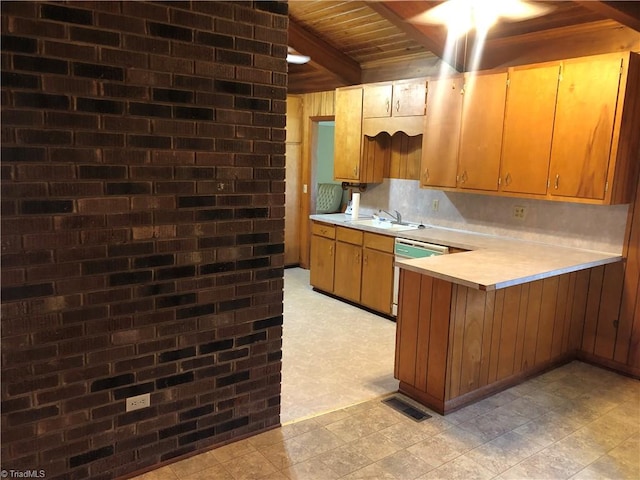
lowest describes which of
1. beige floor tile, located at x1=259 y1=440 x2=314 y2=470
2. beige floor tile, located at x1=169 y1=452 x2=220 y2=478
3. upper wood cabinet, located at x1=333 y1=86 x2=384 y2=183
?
beige floor tile, located at x1=259 y1=440 x2=314 y2=470

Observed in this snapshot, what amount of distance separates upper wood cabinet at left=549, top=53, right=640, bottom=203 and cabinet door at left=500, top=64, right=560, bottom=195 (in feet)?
0.25

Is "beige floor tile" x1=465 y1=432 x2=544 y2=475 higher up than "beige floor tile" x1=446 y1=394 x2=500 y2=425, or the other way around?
"beige floor tile" x1=446 y1=394 x2=500 y2=425

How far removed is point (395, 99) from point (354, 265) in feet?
5.61

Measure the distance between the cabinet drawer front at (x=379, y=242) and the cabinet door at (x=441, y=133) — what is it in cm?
63

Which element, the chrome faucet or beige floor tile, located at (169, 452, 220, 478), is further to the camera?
the chrome faucet

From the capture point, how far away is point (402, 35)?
480 cm

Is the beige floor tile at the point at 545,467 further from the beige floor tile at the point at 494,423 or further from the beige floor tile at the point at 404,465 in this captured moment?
the beige floor tile at the point at 404,465

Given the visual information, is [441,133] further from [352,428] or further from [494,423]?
[352,428]

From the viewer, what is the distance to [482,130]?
159 inches

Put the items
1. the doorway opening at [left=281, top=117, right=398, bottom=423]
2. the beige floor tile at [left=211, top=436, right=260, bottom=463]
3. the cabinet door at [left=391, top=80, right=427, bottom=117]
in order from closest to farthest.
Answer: the beige floor tile at [left=211, top=436, right=260, bottom=463] → the doorway opening at [left=281, top=117, right=398, bottom=423] → the cabinet door at [left=391, top=80, right=427, bottom=117]

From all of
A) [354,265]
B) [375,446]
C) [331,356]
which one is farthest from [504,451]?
[354,265]

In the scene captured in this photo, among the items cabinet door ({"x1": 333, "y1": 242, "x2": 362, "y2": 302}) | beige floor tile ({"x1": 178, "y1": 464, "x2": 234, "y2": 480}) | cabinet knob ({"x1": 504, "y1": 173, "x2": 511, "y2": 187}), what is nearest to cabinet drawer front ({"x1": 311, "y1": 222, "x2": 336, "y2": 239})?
cabinet door ({"x1": 333, "y1": 242, "x2": 362, "y2": 302})

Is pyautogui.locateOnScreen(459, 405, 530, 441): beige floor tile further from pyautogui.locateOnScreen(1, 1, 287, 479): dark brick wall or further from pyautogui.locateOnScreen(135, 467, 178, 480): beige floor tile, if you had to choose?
pyautogui.locateOnScreen(135, 467, 178, 480): beige floor tile

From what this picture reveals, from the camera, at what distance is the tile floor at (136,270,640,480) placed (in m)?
2.43
